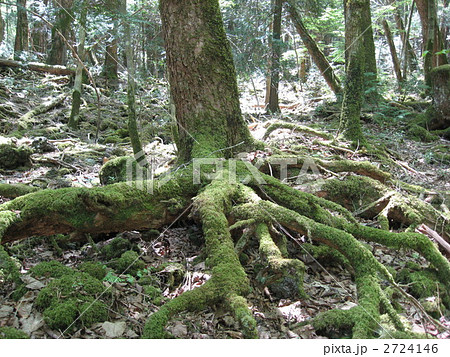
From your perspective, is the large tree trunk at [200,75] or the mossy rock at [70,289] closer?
the mossy rock at [70,289]

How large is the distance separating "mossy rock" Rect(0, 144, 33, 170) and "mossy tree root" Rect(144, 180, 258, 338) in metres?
3.74

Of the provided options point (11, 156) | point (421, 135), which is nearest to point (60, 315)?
point (11, 156)

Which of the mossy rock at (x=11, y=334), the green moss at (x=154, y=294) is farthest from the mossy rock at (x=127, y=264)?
the mossy rock at (x=11, y=334)

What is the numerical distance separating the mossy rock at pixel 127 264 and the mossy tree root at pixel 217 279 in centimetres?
62

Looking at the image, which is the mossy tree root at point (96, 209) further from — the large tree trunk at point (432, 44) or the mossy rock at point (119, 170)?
the large tree trunk at point (432, 44)

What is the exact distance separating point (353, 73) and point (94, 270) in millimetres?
5293

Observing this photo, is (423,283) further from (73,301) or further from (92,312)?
(73,301)

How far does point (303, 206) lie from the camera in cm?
331

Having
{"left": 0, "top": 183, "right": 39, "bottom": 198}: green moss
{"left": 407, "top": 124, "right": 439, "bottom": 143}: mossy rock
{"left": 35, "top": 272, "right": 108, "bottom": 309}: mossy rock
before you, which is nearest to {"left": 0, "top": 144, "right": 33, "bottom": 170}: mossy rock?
{"left": 0, "top": 183, "right": 39, "bottom": 198}: green moss

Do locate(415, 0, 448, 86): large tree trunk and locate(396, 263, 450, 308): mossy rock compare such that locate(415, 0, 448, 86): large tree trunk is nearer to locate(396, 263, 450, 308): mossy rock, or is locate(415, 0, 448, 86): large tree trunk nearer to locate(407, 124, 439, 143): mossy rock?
locate(407, 124, 439, 143): mossy rock

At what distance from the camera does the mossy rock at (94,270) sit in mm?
2590

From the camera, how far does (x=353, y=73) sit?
19.5 feet

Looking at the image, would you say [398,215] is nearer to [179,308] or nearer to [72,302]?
[179,308]

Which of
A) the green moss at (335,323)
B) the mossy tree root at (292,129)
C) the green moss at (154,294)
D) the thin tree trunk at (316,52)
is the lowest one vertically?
the green moss at (335,323)
